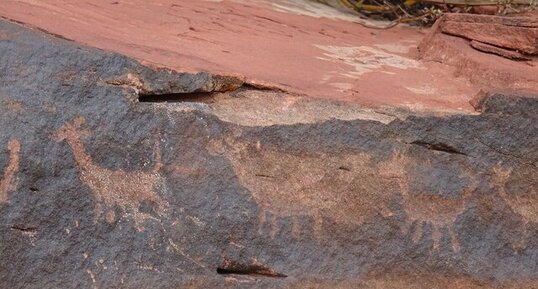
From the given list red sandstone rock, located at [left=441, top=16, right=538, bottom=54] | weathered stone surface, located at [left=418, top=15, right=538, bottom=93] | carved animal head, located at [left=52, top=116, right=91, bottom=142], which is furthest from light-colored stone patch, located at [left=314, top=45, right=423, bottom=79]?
carved animal head, located at [left=52, top=116, right=91, bottom=142]

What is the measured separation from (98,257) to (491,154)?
113 centimetres

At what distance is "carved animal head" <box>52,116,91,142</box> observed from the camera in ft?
7.14

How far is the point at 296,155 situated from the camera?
94.0 inches

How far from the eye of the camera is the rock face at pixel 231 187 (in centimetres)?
217

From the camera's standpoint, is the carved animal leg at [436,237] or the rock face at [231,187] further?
the carved animal leg at [436,237]

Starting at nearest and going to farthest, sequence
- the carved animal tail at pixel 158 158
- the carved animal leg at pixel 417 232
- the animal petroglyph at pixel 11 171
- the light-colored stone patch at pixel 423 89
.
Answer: the animal petroglyph at pixel 11 171 → the carved animal tail at pixel 158 158 → the carved animal leg at pixel 417 232 → the light-colored stone patch at pixel 423 89

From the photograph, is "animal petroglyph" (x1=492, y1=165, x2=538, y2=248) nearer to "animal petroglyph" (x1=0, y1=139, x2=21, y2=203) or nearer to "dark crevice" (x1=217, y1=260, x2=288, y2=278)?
"dark crevice" (x1=217, y1=260, x2=288, y2=278)

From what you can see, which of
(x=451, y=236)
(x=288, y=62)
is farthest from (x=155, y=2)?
(x=451, y=236)

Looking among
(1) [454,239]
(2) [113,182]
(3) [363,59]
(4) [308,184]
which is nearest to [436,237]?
(1) [454,239]

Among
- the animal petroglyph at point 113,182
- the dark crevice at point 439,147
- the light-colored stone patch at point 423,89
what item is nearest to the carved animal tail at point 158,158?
the animal petroglyph at point 113,182

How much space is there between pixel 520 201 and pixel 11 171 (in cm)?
140

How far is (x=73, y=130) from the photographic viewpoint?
7.20ft

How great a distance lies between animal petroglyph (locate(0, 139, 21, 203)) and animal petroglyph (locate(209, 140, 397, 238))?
0.50m

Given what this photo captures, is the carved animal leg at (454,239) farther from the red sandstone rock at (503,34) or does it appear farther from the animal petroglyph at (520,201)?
the red sandstone rock at (503,34)
